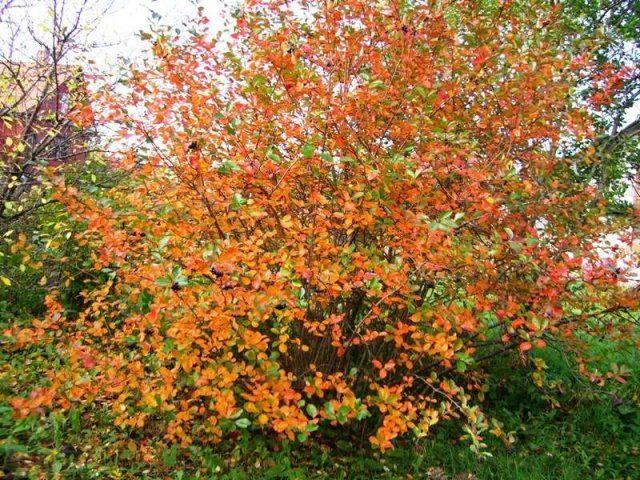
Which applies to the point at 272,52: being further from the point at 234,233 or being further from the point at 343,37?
the point at 234,233

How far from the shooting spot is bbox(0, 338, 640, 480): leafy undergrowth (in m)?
3.10

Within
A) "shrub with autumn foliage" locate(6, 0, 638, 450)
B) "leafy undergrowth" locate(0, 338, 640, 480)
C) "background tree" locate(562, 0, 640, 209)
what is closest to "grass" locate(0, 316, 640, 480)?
"leafy undergrowth" locate(0, 338, 640, 480)

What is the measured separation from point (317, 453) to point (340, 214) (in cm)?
182

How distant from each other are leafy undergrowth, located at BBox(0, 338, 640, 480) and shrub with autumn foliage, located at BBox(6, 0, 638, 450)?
206mm

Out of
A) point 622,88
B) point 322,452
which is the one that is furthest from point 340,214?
point 622,88

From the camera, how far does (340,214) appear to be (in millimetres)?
2582

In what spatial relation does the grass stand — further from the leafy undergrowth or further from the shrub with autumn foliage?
the shrub with autumn foliage

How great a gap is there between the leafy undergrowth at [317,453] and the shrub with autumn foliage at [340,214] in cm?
21

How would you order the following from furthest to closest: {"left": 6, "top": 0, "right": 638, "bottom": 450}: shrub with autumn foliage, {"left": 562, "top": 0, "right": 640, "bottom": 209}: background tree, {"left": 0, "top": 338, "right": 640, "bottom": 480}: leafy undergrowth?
{"left": 562, "top": 0, "right": 640, "bottom": 209}: background tree, {"left": 0, "top": 338, "right": 640, "bottom": 480}: leafy undergrowth, {"left": 6, "top": 0, "right": 638, "bottom": 450}: shrub with autumn foliage

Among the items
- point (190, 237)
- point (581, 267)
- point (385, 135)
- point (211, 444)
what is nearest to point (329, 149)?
point (385, 135)

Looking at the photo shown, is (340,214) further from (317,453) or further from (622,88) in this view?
(622,88)

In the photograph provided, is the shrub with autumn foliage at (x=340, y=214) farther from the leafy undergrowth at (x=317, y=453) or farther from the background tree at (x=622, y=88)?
the background tree at (x=622, y=88)

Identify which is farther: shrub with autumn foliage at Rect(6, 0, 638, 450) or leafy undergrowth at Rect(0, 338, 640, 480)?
leafy undergrowth at Rect(0, 338, 640, 480)

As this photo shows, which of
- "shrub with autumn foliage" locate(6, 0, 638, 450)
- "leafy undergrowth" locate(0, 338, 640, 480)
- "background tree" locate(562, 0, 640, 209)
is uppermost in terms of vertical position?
"background tree" locate(562, 0, 640, 209)
